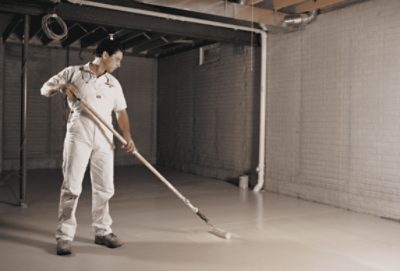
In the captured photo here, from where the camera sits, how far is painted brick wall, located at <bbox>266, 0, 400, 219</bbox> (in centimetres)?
450

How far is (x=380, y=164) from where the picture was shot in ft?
15.0

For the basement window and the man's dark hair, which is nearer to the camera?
the man's dark hair

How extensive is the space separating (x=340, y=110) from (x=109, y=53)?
310cm

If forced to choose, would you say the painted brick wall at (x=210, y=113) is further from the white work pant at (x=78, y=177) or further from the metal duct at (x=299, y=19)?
the white work pant at (x=78, y=177)

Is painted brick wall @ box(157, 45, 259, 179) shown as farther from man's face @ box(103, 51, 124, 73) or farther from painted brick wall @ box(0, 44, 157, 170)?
man's face @ box(103, 51, 124, 73)

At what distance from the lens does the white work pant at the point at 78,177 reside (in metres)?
3.09

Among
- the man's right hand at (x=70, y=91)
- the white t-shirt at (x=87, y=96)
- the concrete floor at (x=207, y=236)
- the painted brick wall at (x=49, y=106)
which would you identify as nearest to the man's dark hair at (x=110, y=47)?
the white t-shirt at (x=87, y=96)

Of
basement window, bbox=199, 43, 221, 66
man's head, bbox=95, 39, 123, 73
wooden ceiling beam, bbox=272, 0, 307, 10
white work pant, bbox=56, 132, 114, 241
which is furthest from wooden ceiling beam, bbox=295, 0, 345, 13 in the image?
white work pant, bbox=56, 132, 114, 241

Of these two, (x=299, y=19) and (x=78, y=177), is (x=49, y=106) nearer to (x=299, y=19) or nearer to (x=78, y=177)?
(x=299, y=19)

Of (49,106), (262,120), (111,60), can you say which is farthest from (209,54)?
(111,60)

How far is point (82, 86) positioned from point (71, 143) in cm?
45

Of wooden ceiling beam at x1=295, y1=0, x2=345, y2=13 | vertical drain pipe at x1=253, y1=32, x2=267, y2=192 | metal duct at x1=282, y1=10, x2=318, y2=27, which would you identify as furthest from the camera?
vertical drain pipe at x1=253, y1=32, x2=267, y2=192

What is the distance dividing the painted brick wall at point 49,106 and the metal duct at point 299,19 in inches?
187

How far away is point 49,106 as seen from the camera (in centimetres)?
860
